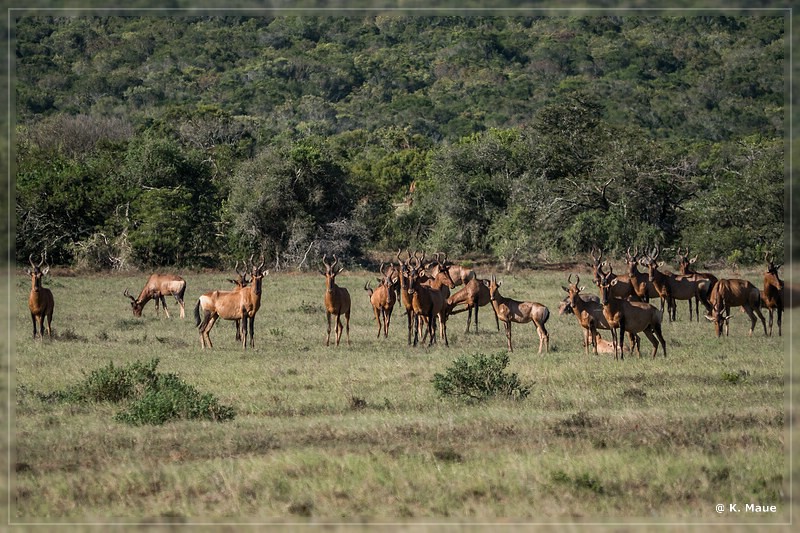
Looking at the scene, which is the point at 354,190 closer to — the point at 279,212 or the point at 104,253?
the point at 279,212

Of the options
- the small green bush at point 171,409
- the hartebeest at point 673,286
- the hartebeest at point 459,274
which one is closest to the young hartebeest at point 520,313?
the hartebeest at point 673,286

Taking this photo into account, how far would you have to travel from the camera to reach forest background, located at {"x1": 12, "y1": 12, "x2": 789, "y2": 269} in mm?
41000

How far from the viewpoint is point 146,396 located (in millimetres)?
12172

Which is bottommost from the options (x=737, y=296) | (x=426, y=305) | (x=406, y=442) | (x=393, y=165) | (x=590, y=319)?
(x=406, y=442)

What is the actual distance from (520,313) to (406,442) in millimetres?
10079

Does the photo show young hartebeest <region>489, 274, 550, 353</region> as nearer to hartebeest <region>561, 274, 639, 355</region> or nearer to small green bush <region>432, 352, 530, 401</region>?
hartebeest <region>561, 274, 639, 355</region>

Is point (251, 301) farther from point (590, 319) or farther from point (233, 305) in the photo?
point (590, 319)

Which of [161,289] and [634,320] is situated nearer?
[634,320]

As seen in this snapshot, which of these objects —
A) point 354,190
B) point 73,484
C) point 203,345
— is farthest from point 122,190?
point 73,484

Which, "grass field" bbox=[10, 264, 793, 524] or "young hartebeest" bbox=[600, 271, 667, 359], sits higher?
"young hartebeest" bbox=[600, 271, 667, 359]

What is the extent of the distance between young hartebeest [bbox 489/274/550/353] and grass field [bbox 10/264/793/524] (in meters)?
0.64

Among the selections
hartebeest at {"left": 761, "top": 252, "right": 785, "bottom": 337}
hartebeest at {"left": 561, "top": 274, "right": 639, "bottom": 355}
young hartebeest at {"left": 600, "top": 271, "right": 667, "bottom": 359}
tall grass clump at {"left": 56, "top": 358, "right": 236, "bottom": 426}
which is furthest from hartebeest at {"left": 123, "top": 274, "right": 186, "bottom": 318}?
hartebeest at {"left": 761, "top": 252, "right": 785, "bottom": 337}

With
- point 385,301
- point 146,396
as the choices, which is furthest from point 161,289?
point 146,396

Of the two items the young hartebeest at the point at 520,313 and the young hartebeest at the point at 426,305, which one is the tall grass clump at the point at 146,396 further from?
the young hartebeest at the point at 520,313
